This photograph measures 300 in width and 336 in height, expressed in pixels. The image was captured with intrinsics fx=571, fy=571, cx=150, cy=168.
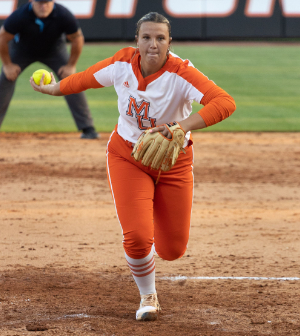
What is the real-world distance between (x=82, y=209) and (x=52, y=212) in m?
0.32

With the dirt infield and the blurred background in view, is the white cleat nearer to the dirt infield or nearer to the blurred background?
the dirt infield

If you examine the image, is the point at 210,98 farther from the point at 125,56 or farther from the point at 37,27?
the point at 37,27

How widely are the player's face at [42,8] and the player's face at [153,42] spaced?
195 inches

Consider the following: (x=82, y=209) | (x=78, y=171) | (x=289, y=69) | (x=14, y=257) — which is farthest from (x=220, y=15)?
(x=14, y=257)

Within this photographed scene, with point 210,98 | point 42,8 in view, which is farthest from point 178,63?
point 42,8

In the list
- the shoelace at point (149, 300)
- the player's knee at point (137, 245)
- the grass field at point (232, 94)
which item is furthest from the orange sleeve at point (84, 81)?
the grass field at point (232, 94)

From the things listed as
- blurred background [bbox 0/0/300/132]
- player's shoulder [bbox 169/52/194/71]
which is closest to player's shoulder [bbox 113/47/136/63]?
player's shoulder [bbox 169/52/194/71]

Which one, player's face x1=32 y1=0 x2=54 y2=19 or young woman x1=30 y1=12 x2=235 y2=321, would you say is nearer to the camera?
young woman x1=30 y1=12 x2=235 y2=321

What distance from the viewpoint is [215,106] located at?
10.8 feet

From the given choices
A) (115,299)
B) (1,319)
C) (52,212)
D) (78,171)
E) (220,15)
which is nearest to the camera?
(1,319)

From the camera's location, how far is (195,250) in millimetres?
4871

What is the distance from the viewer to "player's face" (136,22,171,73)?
341cm

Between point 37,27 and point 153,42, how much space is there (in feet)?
17.2

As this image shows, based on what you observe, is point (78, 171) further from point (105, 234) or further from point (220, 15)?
point (220, 15)
